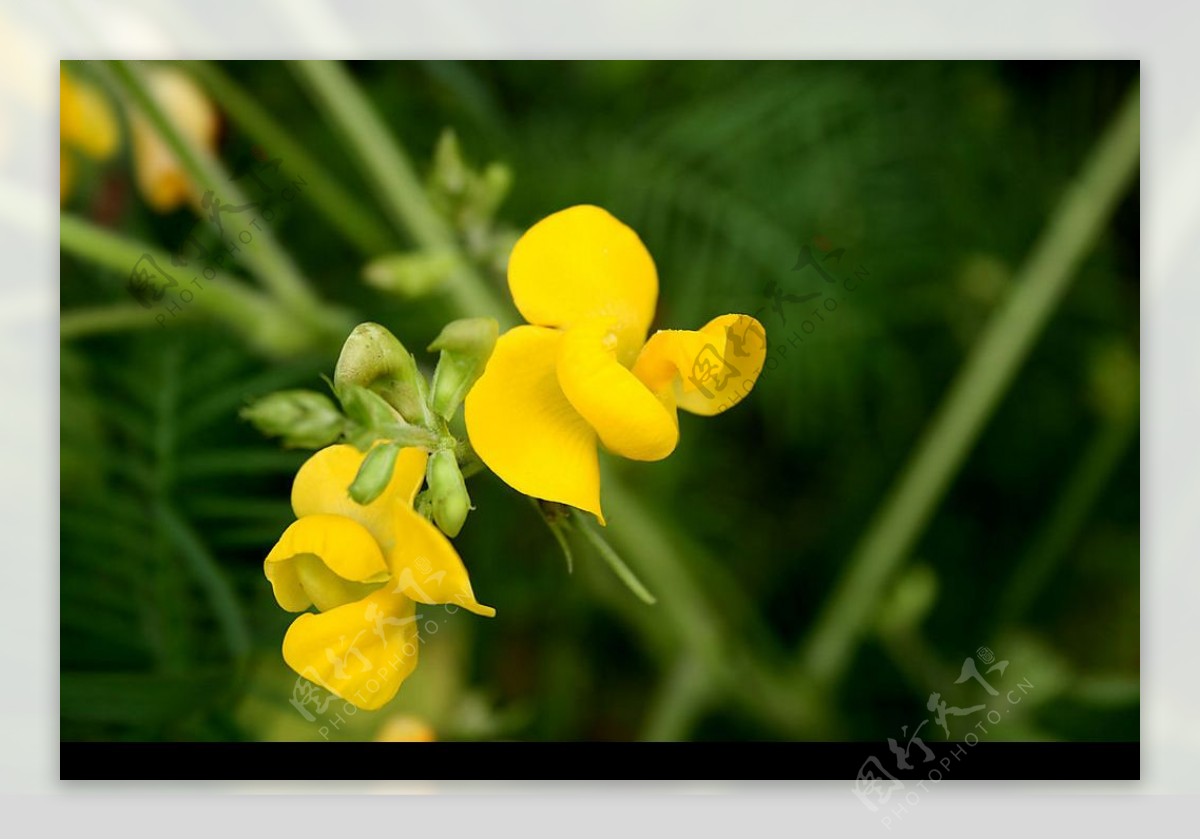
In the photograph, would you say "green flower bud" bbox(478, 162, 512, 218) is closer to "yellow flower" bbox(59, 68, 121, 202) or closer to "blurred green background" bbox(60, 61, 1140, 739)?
"blurred green background" bbox(60, 61, 1140, 739)

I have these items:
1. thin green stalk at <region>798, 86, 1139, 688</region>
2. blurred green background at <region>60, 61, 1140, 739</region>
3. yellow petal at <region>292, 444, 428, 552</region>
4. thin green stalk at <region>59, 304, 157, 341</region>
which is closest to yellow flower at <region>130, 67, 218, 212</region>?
blurred green background at <region>60, 61, 1140, 739</region>

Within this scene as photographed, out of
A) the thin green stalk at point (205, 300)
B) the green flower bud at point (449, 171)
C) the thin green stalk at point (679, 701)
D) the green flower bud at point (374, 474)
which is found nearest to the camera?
the green flower bud at point (374, 474)

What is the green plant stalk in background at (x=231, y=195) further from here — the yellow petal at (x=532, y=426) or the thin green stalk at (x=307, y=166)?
the yellow petal at (x=532, y=426)

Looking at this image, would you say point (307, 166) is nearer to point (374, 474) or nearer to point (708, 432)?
point (708, 432)

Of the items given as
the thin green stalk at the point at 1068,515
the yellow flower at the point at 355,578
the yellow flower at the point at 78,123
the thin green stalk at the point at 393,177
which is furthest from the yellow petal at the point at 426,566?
the thin green stalk at the point at 1068,515

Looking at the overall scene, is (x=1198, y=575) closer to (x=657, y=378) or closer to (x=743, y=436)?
(x=743, y=436)

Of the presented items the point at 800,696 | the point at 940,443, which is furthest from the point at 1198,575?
the point at 800,696

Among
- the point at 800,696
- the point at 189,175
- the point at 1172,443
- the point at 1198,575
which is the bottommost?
the point at 800,696
